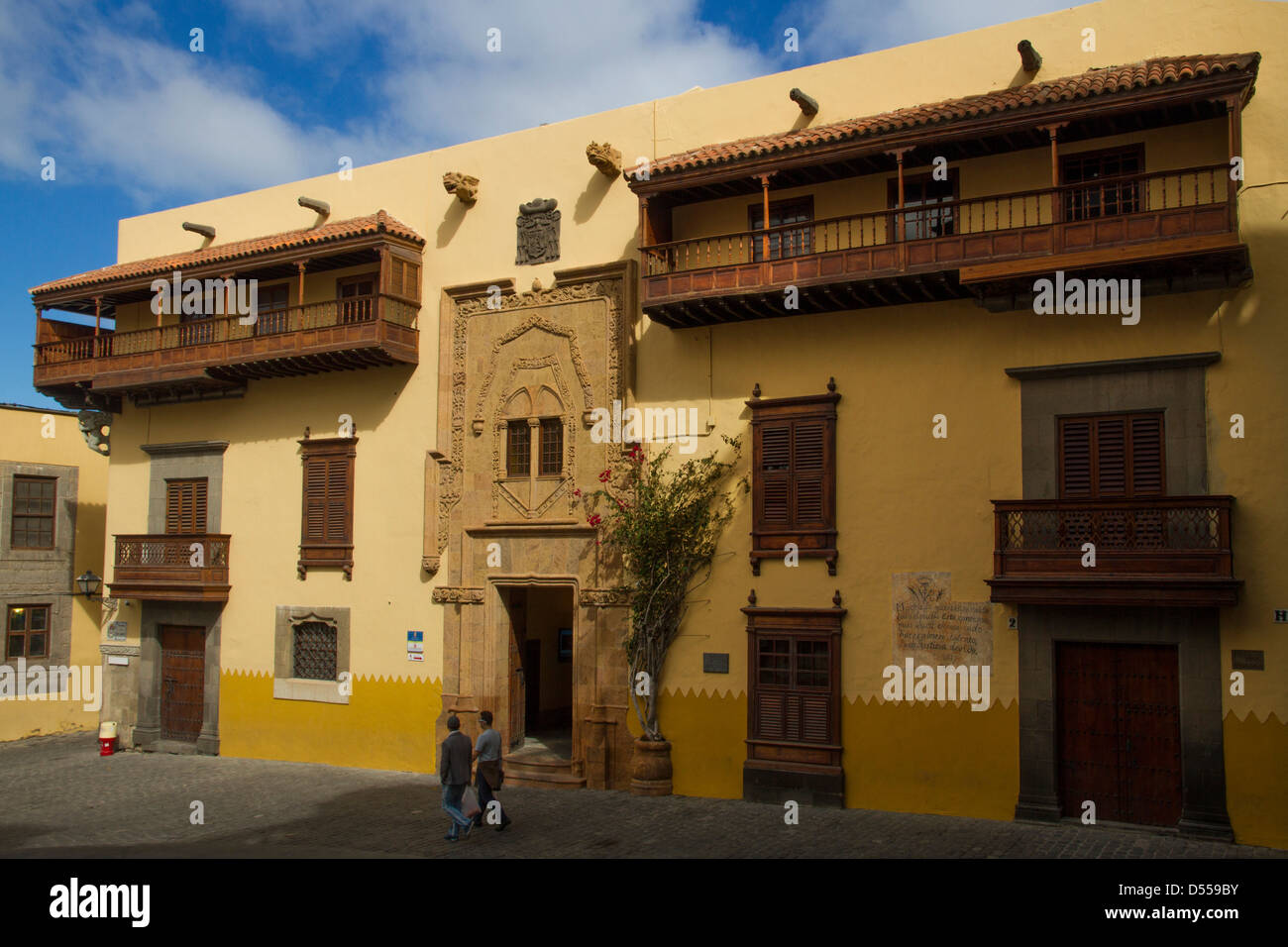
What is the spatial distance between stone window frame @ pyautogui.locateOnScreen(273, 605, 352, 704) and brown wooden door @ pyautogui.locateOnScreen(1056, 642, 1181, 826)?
12.7 m

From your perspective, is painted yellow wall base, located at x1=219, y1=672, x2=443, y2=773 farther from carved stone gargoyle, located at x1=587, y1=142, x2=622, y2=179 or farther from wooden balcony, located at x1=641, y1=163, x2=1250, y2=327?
carved stone gargoyle, located at x1=587, y1=142, x2=622, y2=179

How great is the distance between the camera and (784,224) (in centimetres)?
1684

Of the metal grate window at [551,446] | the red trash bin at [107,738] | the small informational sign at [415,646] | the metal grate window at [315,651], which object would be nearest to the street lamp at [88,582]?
the red trash bin at [107,738]

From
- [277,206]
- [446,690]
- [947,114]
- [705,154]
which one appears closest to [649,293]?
[705,154]

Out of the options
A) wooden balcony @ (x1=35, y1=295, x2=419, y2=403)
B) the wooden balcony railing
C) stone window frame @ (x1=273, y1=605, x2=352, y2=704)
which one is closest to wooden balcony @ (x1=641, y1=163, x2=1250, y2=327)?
the wooden balcony railing

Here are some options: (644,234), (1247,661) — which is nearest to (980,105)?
(644,234)

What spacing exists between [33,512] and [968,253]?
2274 cm

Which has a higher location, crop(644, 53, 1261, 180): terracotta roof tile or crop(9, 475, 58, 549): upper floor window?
crop(644, 53, 1261, 180): terracotta roof tile

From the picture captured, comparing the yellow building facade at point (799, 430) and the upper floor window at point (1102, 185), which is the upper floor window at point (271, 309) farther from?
the upper floor window at point (1102, 185)

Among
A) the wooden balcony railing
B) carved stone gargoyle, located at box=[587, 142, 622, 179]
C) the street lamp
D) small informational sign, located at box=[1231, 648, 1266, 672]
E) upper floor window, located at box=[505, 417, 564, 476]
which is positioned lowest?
small informational sign, located at box=[1231, 648, 1266, 672]

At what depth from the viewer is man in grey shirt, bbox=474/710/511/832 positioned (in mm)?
14578

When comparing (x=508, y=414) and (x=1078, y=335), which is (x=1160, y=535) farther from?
(x=508, y=414)

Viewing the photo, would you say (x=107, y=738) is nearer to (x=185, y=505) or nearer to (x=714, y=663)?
(x=185, y=505)
